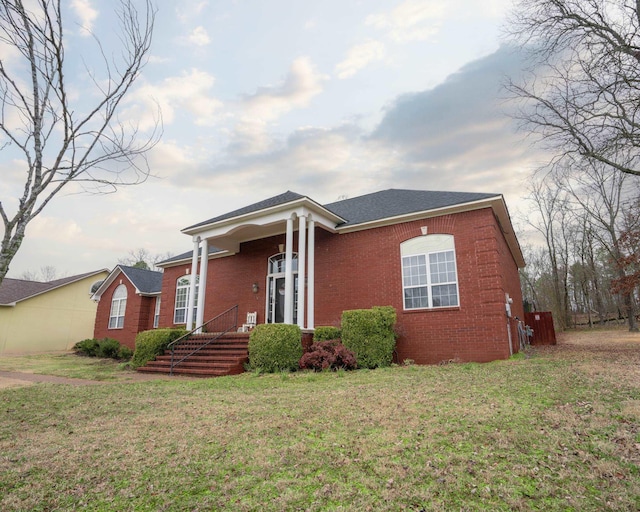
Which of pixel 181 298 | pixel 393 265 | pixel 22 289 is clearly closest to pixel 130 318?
pixel 181 298

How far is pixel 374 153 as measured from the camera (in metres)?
15.5

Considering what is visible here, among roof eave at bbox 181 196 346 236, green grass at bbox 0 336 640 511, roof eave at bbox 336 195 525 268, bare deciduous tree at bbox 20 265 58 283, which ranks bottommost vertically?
green grass at bbox 0 336 640 511

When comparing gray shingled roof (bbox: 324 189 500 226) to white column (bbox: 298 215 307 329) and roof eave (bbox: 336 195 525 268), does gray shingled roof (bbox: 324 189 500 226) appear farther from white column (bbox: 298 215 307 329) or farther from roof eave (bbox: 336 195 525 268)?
white column (bbox: 298 215 307 329)

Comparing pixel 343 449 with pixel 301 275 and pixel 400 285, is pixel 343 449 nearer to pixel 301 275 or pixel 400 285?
pixel 301 275

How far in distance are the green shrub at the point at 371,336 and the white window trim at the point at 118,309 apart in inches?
643

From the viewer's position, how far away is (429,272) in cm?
1090

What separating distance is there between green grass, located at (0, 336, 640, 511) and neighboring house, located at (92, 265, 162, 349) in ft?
48.7

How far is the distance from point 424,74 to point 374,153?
16.1ft

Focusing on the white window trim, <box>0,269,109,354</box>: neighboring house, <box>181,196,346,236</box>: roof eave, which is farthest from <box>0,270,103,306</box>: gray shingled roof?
<box>181,196,346,236</box>: roof eave

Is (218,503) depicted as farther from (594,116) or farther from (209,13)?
(594,116)

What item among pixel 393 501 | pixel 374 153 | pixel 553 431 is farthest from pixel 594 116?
pixel 393 501

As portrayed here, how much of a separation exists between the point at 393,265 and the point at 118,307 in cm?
1724

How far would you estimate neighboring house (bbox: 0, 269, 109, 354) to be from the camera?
901 inches

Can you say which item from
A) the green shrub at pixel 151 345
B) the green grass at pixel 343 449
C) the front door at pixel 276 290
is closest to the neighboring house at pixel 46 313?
the green shrub at pixel 151 345
